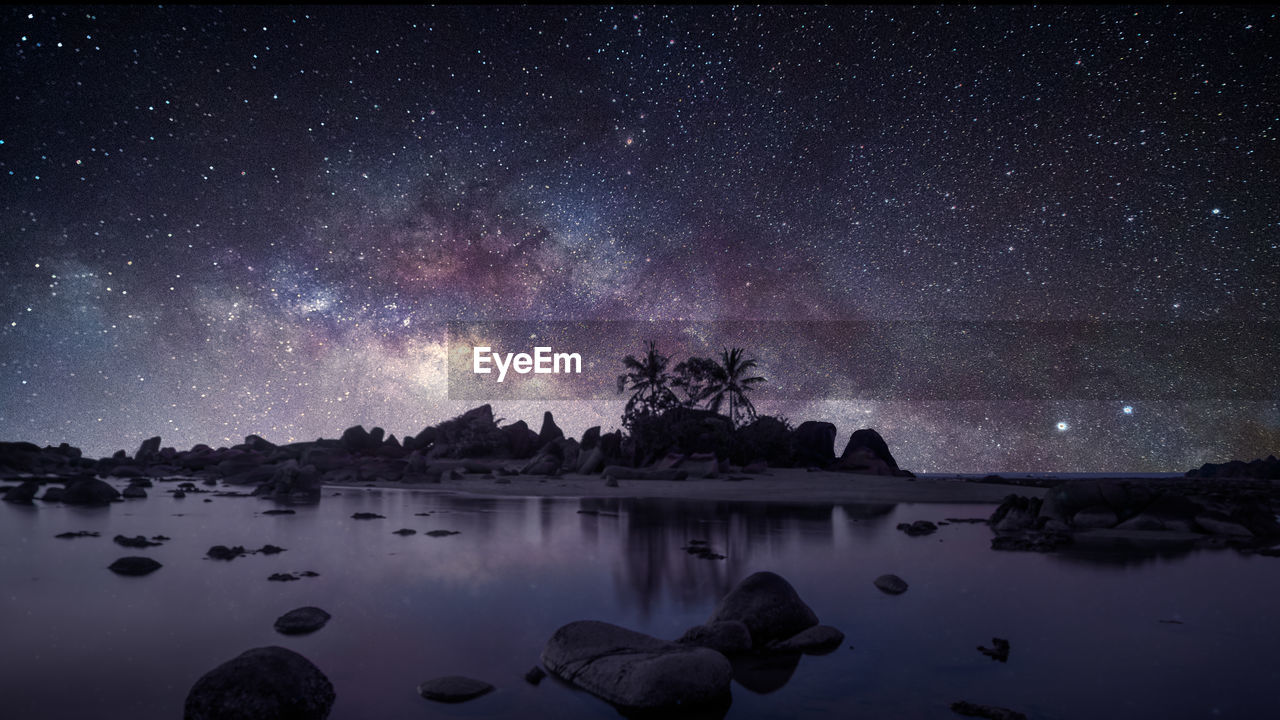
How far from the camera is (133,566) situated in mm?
8945

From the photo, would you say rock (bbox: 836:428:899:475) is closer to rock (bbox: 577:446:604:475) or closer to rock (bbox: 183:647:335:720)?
rock (bbox: 577:446:604:475)

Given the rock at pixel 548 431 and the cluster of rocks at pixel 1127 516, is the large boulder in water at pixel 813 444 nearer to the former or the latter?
the rock at pixel 548 431

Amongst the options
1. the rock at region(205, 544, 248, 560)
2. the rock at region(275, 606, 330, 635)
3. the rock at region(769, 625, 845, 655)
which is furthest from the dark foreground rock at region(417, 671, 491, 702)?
the rock at region(205, 544, 248, 560)

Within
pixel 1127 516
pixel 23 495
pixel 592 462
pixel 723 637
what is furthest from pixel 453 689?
pixel 592 462

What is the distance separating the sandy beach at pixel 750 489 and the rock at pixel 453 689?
21284 millimetres

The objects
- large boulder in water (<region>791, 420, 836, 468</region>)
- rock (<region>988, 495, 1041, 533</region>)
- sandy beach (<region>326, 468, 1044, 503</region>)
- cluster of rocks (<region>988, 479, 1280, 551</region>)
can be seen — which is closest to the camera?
cluster of rocks (<region>988, 479, 1280, 551</region>)

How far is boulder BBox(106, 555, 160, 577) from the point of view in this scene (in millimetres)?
8905

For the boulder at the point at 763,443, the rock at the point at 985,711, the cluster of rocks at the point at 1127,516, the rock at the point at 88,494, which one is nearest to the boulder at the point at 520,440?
the boulder at the point at 763,443

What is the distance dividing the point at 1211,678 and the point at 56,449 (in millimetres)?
77313

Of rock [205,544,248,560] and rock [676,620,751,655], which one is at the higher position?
rock [676,620,751,655]

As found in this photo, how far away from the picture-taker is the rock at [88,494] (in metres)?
20.2

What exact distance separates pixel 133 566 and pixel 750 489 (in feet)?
82.1

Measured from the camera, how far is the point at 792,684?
4.52 m

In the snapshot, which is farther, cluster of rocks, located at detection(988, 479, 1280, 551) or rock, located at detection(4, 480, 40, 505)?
rock, located at detection(4, 480, 40, 505)
